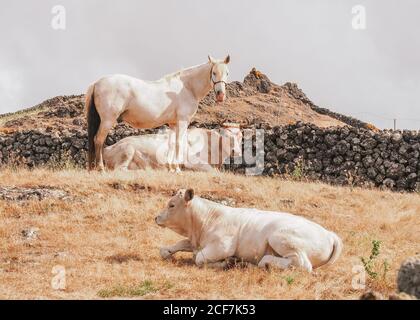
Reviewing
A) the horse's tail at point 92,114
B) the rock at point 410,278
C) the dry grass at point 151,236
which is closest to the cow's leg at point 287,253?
the dry grass at point 151,236

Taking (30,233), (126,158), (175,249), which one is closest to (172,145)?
(126,158)

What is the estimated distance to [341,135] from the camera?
74.7 ft

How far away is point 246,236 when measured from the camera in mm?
9891

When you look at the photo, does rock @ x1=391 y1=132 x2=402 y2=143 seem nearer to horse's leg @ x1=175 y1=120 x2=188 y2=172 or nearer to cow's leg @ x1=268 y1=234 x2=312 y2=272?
horse's leg @ x1=175 y1=120 x2=188 y2=172

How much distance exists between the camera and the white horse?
16.4 meters

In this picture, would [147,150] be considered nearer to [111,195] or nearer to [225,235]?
[111,195]

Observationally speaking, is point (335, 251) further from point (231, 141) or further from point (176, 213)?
point (231, 141)

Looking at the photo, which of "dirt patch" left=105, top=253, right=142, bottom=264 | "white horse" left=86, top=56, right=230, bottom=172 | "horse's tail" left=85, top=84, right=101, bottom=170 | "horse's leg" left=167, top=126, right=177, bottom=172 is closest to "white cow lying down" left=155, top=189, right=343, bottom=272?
"dirt patch" left=105, top=253, right=142, bottom=264

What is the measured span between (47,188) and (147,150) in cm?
428

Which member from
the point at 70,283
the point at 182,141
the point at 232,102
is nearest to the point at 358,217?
the point at 182,141

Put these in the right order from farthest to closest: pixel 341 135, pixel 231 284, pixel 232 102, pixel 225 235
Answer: pixel 232 102 → pixel 341 135 → pixel 225 235 → pixel 231 284

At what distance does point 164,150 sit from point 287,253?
32.1 ft

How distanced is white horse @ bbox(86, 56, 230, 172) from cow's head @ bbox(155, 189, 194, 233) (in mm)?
6178
